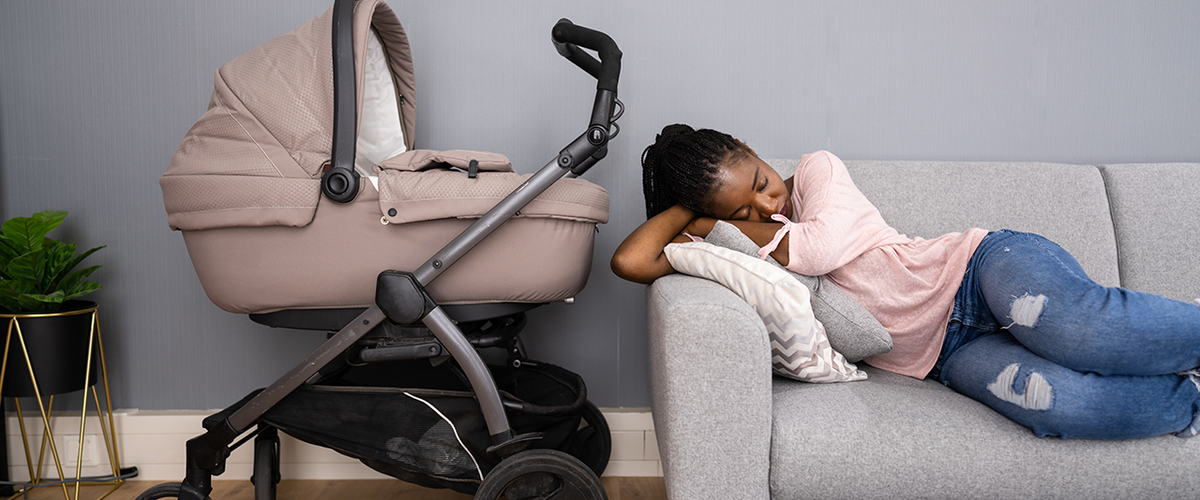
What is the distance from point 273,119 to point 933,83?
1639mm

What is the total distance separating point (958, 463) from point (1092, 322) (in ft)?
1.04

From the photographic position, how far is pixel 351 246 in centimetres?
A: 97

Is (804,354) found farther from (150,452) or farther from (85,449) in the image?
(85,449)

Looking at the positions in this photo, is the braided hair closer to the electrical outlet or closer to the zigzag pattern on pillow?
the zigzag pattern on pillow

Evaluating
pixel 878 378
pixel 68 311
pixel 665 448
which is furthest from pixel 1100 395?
pixel 68 311

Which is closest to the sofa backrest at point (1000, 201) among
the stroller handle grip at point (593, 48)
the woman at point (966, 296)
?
the woman at point (966, 296)

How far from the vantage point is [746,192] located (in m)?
1.18

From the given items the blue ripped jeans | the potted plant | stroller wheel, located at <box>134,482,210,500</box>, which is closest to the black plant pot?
the potted plant

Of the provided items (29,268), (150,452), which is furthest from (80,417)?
(29,268)

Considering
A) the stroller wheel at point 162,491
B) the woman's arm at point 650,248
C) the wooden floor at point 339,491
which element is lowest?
the wooden floor at point 339,491

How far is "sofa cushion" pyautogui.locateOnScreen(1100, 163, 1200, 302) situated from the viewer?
1338mm

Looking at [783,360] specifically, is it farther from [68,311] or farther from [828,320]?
[68,311]

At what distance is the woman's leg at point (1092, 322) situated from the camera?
2.88 ft

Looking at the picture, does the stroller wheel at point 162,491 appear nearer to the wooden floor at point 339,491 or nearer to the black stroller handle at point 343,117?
the wooden floor at point 339,491
